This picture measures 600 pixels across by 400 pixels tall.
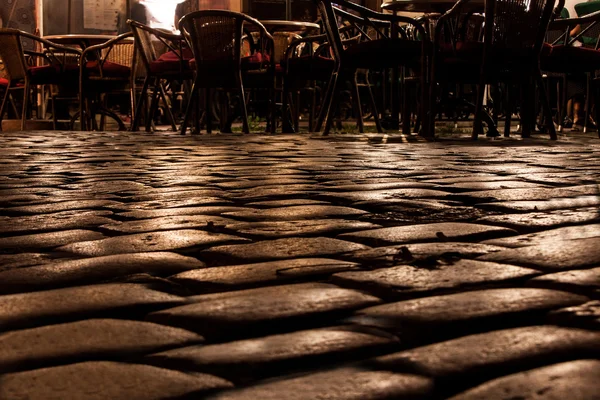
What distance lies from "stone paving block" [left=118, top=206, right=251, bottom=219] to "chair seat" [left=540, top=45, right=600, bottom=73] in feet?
14.5

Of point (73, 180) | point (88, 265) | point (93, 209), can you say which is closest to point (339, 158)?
point (73, 180)

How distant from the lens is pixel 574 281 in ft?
3.61

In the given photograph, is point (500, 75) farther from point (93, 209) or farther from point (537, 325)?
point (537, 325)

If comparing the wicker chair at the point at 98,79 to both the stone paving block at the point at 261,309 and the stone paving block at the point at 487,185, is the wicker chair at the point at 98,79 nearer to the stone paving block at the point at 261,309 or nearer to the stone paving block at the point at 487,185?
the stone paving block at the point at 487,185

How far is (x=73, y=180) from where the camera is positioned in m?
2.91

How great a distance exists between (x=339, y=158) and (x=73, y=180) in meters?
1.35

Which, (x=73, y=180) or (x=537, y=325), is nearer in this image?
(x=537, y=325)

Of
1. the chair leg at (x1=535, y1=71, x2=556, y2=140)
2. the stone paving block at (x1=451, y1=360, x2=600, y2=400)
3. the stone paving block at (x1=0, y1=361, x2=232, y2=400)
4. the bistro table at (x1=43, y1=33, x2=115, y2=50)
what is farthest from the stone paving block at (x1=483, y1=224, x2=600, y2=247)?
the bistro table at (x1=43, y1=33, x2=115, y2=50)

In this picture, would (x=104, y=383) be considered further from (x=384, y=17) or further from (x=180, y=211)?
(x=384, y=17)

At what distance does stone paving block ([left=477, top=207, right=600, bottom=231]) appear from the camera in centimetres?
168

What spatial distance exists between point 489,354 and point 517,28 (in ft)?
16.8

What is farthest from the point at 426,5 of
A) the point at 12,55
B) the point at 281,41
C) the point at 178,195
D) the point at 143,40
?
the point at 178,195

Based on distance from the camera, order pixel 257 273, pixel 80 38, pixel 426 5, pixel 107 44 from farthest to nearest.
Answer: pixel 80 38 < pixel 107 44 < pixel 426 5 < pixel 257 273

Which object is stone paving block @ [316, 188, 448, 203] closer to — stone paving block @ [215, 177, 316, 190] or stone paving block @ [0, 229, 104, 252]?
stone paving block @ [215, 177, 316, 190]
